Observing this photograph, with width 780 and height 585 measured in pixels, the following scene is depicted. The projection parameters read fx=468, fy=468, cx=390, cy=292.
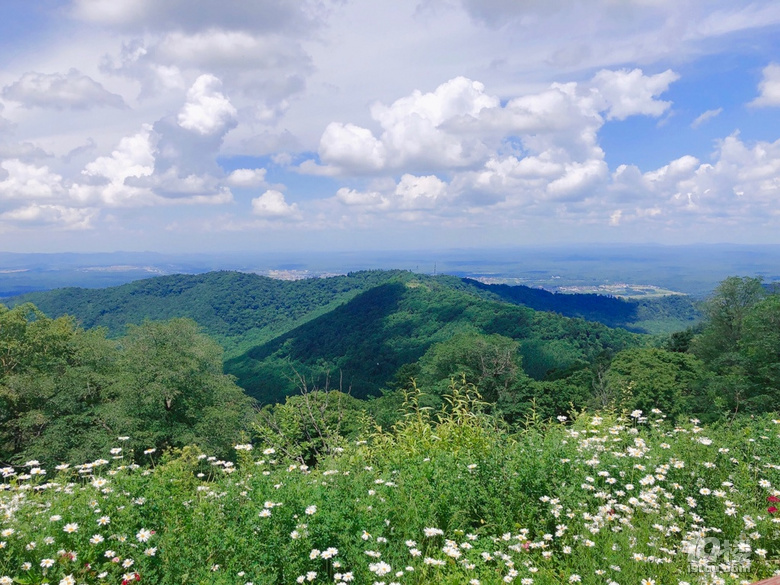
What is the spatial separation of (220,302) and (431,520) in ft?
489

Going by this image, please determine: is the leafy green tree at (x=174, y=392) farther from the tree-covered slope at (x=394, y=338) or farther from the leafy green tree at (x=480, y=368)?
the tree-covered slope at (x=394, y=338)

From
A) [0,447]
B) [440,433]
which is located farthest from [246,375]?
[440,433]

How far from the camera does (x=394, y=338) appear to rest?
90125 mm

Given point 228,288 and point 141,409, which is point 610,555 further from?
point 228,288

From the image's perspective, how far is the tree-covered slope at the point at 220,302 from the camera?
415 ft

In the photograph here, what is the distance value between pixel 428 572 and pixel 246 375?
80880mm

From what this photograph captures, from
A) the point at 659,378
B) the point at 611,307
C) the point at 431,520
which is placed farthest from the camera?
the point at 611,307

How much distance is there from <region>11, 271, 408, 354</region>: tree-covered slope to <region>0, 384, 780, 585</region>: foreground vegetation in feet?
369

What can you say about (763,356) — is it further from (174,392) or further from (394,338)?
(394,338)

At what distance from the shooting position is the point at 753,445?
4754 mm

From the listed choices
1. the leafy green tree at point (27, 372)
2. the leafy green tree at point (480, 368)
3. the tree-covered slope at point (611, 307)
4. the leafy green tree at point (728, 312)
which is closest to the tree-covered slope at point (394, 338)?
the leafy green tree at point (480, 368)

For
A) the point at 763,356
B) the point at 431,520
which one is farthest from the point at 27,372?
the point at 763,356

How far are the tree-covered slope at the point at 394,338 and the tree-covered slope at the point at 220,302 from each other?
78.1 ft

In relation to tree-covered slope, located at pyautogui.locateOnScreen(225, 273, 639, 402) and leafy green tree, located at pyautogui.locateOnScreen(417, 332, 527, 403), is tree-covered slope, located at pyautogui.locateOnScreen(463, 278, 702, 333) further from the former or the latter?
leafy green tree, located at pyautogui.locateOnScreen(417, 332, 527, 403)
